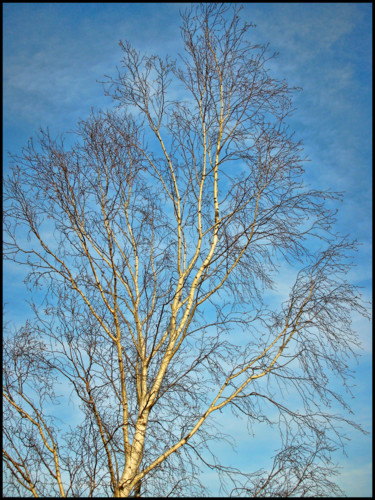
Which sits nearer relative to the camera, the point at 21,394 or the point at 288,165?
the point at 21,394

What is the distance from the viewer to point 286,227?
6.67 meters

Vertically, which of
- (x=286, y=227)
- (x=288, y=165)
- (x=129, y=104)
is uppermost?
(x=129, y=104)

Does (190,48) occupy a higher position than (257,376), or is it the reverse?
(190,48)

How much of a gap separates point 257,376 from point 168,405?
1.16 m

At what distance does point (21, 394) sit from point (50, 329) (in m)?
0.86

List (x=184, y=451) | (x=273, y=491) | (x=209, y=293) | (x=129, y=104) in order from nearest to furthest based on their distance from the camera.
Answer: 1. (x=273, y=491)
2. (x=184, y=451)
3. (x=209, y=293)
4. (x=129, y=104)

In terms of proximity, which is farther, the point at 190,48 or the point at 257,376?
the point at 190,48

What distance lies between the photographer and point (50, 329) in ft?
20.2

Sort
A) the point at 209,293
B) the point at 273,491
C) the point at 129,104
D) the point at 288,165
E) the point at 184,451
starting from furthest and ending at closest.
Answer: the point at 129,104 < the point at 288,165 < the point at 209,293 < the point at 184,451 < the point at 273,491

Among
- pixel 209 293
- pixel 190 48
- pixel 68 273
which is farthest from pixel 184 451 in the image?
pixel 190 48

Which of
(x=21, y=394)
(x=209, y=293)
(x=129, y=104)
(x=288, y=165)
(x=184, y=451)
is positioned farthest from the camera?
(x=129, y=104)

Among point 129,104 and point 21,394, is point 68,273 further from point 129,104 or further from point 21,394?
point 129,104

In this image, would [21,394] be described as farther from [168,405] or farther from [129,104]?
[129,104]

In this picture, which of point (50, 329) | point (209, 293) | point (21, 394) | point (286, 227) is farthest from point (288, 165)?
point (21, 394)
